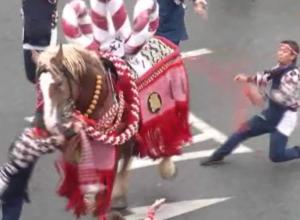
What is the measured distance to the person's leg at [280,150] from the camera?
279 inches

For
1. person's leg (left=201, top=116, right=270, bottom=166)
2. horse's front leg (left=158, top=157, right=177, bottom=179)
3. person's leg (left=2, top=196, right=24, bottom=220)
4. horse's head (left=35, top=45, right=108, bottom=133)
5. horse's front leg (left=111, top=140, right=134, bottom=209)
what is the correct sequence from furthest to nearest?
person's leg (left=201, top=116, right=270, bottom=166)
horse's front leg (left=158, top=157, right=177, bottom=179)
horse's front leg (left=111, top=140, right=134, bottom=209)
person's leg (left=2, top=196, right=24, bottom=220)
horse's head (left=35, top=45, right=108, bottom=133)

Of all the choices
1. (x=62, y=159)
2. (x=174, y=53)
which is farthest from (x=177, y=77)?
(x=62, y=159)

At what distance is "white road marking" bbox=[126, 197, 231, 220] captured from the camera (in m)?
6.55

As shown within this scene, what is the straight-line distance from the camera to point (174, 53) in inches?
255

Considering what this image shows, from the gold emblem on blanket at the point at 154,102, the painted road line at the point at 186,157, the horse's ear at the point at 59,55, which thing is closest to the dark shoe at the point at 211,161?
the painted road line at the point at 186,157

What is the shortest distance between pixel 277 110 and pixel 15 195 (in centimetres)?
228

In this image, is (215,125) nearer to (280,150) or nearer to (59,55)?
(280,150)

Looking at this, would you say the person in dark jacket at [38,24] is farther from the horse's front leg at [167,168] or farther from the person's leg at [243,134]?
the person's leg at [243,134]

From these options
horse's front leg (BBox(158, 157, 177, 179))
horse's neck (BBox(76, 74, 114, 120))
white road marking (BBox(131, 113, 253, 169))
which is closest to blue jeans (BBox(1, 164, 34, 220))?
horse's neck (BBox(76, 74, 114, 120))

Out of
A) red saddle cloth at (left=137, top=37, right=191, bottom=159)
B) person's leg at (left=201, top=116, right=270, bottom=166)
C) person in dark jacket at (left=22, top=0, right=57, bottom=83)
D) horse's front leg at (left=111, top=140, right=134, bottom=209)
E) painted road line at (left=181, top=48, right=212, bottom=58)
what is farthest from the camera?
painted road line at (left=181, top=48, right=212, bottom=58)

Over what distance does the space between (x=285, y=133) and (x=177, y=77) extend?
113cm

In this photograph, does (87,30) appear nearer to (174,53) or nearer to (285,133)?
(174,53)

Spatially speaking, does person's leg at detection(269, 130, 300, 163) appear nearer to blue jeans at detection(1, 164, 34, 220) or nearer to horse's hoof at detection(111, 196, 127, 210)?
horse's hoof at detection(111, 196, 127, 210)

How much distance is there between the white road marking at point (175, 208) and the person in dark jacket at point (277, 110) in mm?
565
